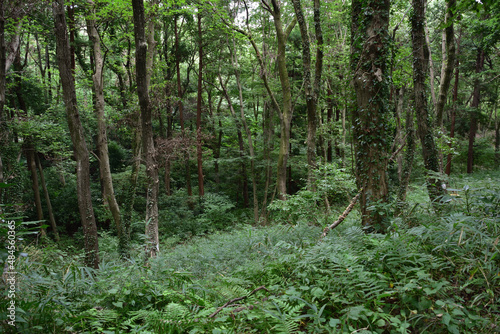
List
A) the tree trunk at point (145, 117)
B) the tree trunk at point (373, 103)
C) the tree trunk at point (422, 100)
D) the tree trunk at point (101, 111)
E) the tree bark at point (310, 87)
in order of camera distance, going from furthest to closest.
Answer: the tree trunk at point (101, 111) < the tree bark at point (310, 87) < the tree trunk at point (145, 117) < the tree trunk at point (422, 100) < the tree trunk at point (373, 103)

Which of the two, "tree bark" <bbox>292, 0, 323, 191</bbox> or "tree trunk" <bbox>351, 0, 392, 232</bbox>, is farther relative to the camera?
"tree bark" <bbox>292, 0, 323, 191</bbox>

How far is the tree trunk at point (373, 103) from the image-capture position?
13.7 ft

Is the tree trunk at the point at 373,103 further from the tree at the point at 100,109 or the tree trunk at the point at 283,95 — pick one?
the tree at the point at 100,109

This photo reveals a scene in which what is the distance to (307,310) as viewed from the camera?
2.29 m

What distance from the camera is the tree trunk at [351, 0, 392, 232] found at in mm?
4188

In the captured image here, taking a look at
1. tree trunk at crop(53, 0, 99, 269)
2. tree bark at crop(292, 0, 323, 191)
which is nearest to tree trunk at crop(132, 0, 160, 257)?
tree trunk at crop(53, 0, 99, 269)

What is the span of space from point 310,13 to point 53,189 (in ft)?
62.5

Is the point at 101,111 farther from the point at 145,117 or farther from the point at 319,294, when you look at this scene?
the point at 319,294

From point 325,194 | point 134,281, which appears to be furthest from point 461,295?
point 325,194

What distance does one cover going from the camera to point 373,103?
4.21 metres

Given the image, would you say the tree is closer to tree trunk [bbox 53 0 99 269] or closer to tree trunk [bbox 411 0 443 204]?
tree trunk [bbox 53 0 99 269]

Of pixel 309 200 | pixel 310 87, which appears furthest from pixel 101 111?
pixel 309 200

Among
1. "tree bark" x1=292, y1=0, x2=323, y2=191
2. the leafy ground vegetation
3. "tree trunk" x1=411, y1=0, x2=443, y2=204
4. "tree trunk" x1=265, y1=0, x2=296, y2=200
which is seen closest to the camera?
the leafy ground vegetation

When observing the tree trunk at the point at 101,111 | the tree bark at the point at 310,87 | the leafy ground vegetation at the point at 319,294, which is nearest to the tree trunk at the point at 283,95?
the tree bark at the point at 310,87
